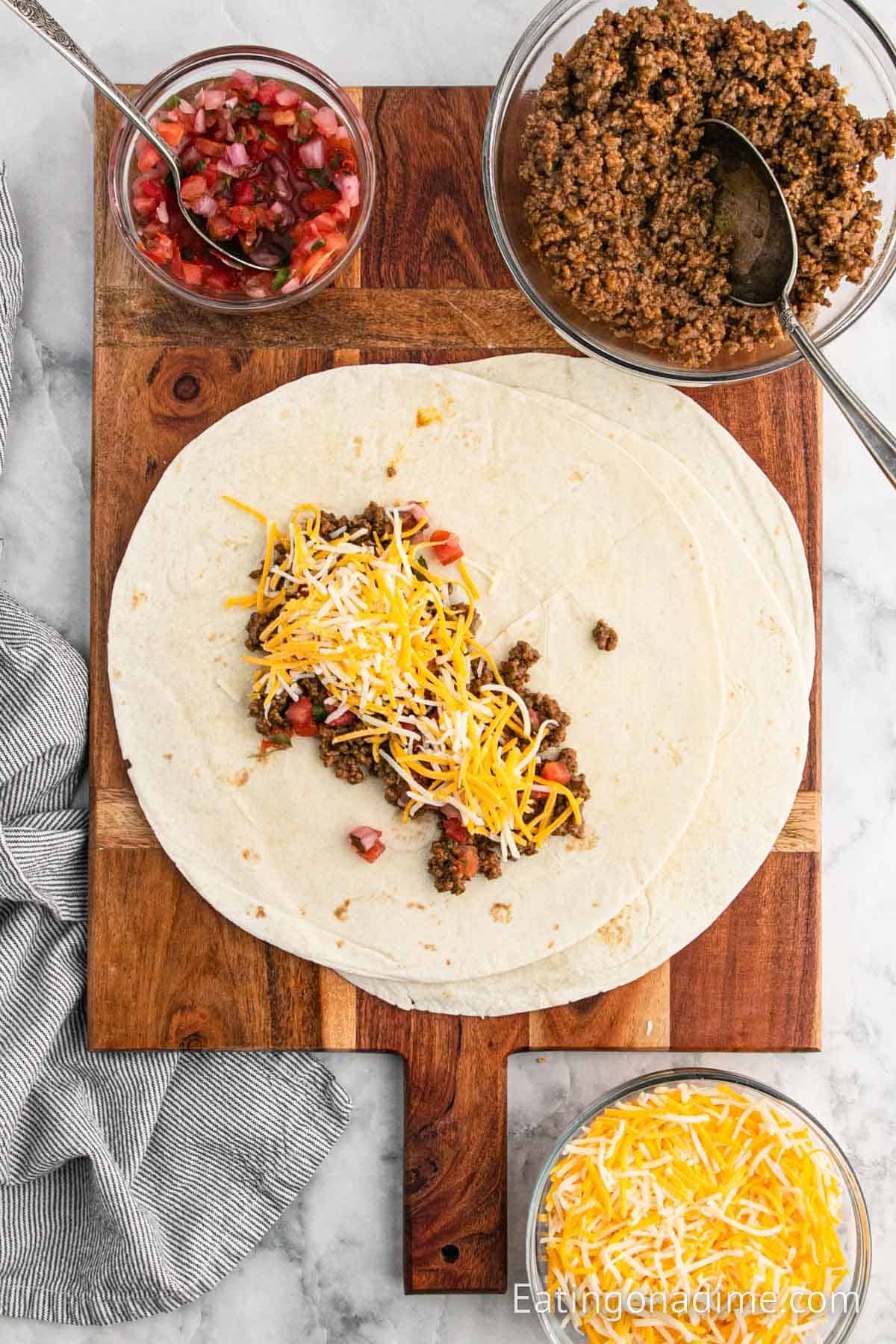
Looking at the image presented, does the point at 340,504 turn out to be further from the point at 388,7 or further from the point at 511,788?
the point at 388,7

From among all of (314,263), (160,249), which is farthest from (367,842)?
(160,249)

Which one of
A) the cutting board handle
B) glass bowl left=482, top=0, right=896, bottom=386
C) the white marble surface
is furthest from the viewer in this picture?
the white marble surface

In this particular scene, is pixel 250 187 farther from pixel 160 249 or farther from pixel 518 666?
pixel 518 666

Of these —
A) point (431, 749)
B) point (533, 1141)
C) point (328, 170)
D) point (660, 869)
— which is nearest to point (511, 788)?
point (431, 749)

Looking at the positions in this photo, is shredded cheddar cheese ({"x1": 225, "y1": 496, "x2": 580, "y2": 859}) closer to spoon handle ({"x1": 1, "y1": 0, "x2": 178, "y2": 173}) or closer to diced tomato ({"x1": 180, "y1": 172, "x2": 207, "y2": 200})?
diced tomato ({"x1": 180, "y1": 172, "x2": 207, "y2": 200})

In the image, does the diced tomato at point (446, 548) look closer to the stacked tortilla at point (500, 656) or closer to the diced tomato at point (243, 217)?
the stacked tortilla at point (500, 656)

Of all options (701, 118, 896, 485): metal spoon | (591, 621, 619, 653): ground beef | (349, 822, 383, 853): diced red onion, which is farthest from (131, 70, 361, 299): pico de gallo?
(591, 621, 619, 653): ground beef

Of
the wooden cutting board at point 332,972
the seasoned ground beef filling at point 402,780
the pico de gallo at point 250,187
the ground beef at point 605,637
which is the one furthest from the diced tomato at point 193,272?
the ground beef at point 605,637
